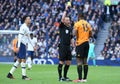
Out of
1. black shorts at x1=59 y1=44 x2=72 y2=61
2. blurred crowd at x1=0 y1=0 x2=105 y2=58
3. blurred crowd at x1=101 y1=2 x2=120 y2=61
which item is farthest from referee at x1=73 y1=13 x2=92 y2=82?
blurred crowd at x1=0 y1=0 x2=105 y2=58

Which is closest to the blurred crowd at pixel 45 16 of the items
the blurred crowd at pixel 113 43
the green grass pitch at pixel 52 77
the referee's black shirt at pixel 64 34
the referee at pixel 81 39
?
the blurred crowd at pixel 113 43

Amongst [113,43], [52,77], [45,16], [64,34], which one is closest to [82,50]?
[64,34]

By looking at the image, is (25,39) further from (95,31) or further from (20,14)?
(20,14)

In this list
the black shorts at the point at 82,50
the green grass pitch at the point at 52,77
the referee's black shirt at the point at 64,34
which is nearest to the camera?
the black shorts at the point at 82,50

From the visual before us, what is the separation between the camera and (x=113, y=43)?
1501 inches

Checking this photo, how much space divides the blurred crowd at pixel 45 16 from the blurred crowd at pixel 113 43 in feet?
4.85

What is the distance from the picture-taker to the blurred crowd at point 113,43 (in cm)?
3722

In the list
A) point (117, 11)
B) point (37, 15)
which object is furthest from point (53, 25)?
point (117, 11)

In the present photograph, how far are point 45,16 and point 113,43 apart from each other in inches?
296

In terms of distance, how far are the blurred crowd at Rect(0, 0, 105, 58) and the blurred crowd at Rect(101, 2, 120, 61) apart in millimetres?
1479

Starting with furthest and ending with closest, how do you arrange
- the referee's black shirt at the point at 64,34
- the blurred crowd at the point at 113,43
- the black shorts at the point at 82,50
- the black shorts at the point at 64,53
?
the blurred crowd at the point at 113,43
the referee's black shirt at the point at 64,34
the black shorts at the point at 64,53
the black shorts at the point at 82,50

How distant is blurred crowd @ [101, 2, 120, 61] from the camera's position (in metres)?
37.2

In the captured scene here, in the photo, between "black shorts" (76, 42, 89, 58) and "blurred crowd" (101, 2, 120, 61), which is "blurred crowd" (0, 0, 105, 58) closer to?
"blurred crowd" (101, 2, 120, 61)

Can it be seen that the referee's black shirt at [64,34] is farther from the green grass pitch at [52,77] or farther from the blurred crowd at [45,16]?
the blurred crowd at [45,16]
